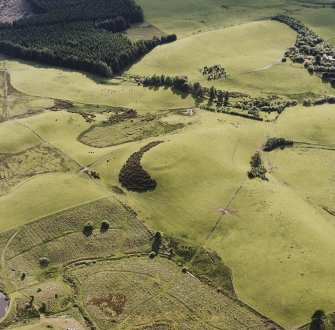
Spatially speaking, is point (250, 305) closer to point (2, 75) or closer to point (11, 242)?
point (11, 242)

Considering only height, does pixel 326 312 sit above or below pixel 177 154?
below

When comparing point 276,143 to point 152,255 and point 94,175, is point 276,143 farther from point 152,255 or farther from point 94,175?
point 152,255

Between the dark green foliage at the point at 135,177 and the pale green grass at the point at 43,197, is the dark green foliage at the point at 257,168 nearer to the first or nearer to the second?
the dark green foliage at the point at 135,177

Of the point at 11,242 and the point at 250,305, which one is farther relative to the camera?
the point at 11,242

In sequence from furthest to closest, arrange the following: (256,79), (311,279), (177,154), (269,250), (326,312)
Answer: (256,79), (177,154), (269,250), (311,279), (326,312)

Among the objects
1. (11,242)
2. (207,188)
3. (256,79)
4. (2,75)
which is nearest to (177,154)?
(207,188)

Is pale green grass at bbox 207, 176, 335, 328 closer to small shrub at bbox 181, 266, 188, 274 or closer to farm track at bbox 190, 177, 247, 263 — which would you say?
farm track at bbox 190, 177, 247, 263

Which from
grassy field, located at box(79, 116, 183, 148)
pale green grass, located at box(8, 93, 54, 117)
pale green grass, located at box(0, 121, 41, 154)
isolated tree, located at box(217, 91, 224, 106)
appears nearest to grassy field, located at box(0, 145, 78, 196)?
pale green grass, located at box(0, 121, 41, 154)

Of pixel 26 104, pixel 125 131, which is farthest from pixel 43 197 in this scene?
pixel 26 104
